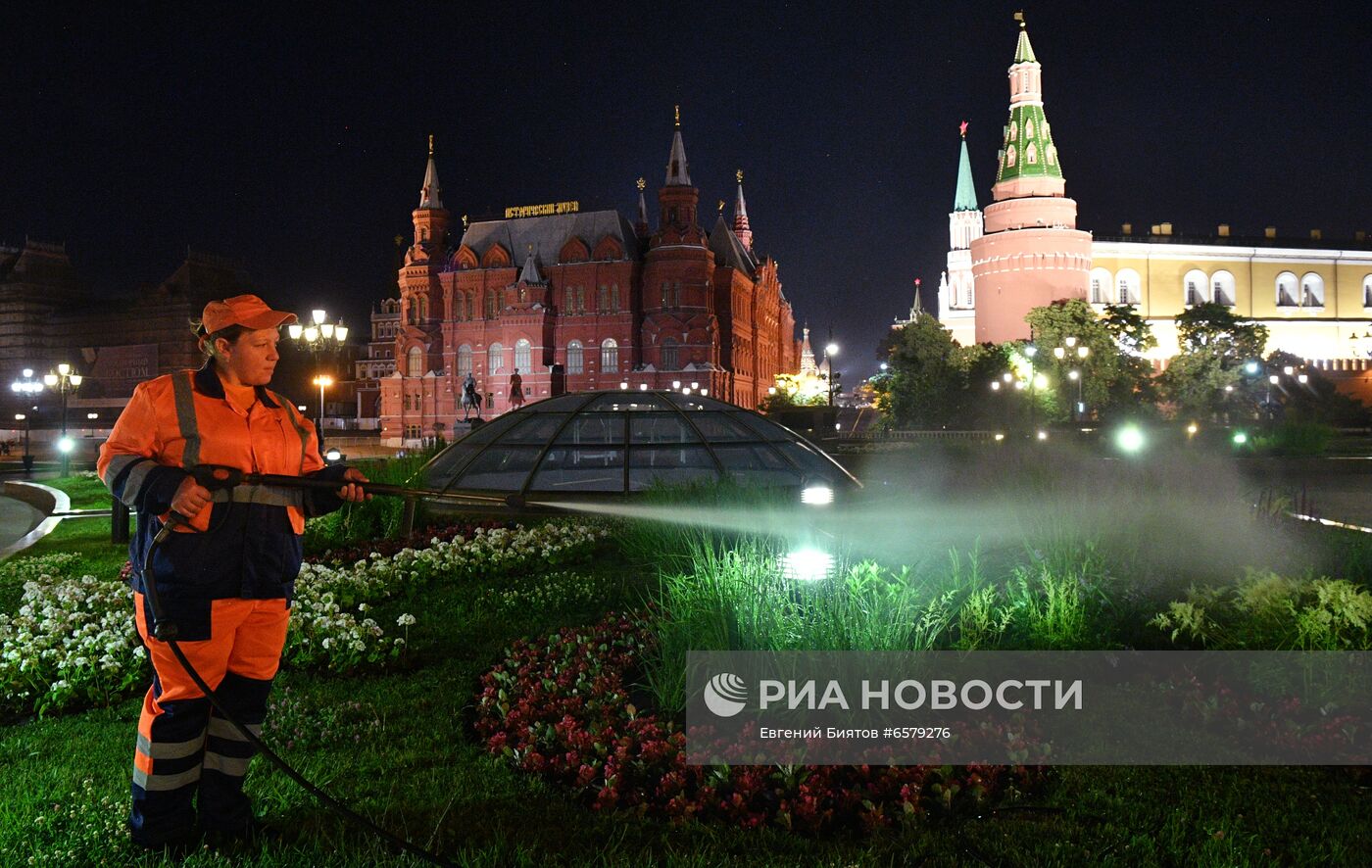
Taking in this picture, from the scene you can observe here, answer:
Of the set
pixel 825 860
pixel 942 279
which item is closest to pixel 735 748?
pixel 825 860

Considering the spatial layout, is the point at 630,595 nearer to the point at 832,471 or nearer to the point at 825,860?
the point at 825,860

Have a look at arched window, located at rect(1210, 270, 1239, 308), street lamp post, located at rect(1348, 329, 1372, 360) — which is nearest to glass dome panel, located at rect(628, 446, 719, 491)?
arched window, located at rect(1210, 270, 1239, 308)

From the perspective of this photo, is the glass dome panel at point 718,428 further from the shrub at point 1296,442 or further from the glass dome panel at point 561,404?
the shrub at point 1296,442

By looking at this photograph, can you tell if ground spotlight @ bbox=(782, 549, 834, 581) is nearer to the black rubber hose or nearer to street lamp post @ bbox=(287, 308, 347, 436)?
the black rubber hose

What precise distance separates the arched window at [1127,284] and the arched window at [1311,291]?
18.4m

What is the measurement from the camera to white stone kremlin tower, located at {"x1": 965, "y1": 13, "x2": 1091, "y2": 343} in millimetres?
68375

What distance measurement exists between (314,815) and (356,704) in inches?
51.7

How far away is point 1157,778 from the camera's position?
4242 millimetres

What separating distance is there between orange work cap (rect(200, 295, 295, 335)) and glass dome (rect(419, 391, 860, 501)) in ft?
27.5

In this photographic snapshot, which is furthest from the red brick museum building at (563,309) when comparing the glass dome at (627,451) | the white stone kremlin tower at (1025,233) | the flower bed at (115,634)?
the flower bed at (115,634)

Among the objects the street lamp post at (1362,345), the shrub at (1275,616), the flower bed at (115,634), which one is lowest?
the flower bed at (115,634)

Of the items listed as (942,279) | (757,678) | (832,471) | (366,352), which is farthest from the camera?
(942,279)

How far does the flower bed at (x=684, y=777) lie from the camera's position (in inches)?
153

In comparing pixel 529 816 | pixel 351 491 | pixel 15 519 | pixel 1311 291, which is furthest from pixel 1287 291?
pixel 351 491
